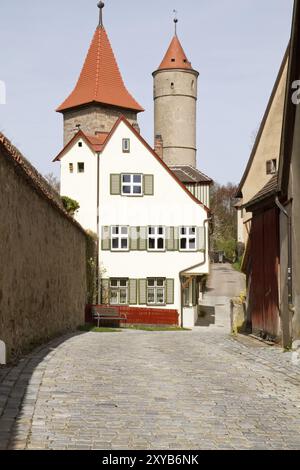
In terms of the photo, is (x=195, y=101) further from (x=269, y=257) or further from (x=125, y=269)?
(x=269, y=257)

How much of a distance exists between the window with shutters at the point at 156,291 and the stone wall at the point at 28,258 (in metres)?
17.0

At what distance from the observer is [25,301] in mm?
12602

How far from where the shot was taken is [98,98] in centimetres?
5862

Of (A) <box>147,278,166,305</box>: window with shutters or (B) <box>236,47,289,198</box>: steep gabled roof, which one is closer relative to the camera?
(B) <box>236,47,289,198</box>: steep gabled roof

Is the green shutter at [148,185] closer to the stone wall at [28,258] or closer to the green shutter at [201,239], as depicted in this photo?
the green shutter at [201,239]

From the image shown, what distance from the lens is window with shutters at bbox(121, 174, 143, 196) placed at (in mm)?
37344

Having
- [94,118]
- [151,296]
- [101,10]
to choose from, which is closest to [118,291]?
[151,296]

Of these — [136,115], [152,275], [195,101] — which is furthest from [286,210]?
[195,101]

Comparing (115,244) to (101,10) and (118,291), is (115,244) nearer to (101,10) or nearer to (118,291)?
(118,291)

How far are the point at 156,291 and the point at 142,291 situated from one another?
81cm

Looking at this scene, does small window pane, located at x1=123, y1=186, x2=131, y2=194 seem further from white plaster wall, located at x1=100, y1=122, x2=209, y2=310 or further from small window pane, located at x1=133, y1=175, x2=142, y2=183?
small window pane, located at x1=133, y1=175, x2=142, y2=183

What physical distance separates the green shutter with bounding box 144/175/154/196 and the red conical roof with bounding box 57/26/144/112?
2302cm

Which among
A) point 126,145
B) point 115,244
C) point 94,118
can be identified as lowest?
point 115,244

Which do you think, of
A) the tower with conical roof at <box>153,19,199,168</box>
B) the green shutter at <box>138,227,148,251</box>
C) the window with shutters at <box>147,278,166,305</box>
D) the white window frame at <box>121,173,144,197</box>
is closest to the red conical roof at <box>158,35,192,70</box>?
the tower with conical roof at <box>153,19,199,168</box>
